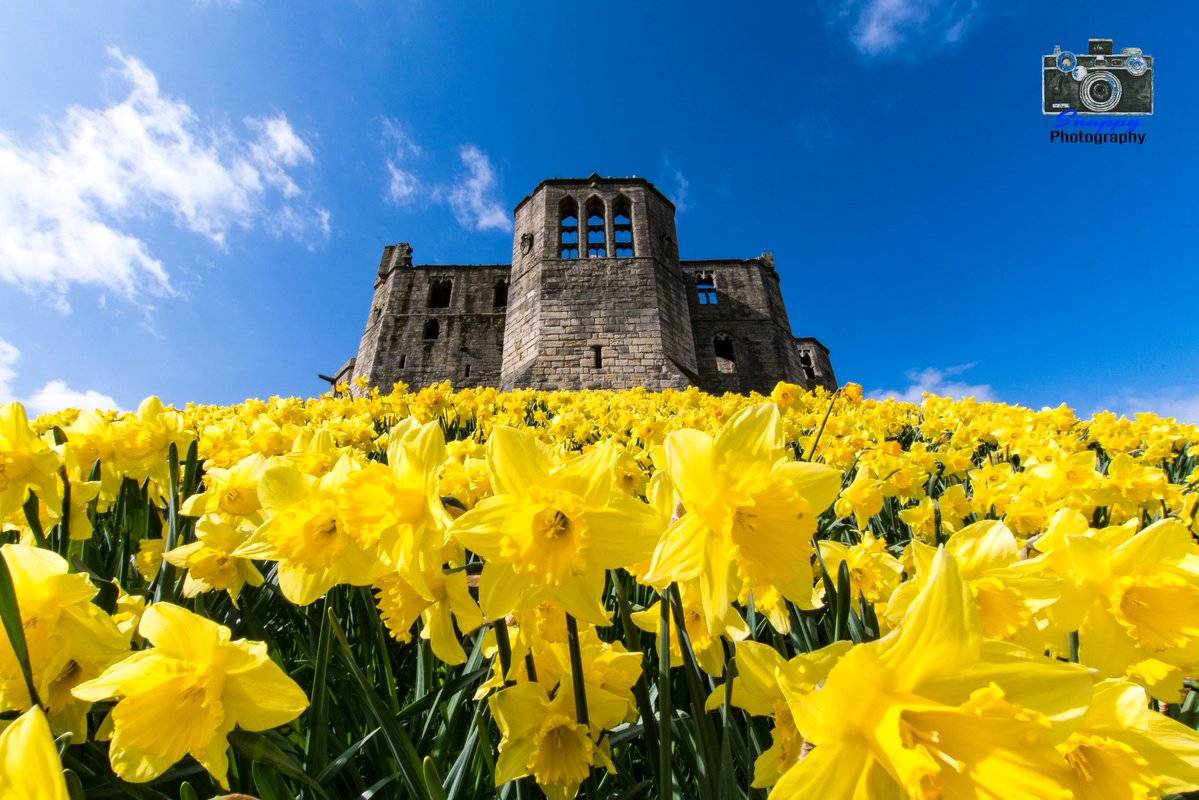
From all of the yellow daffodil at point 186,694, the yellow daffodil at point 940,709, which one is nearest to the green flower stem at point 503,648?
the yellow daffodil at point 186,694

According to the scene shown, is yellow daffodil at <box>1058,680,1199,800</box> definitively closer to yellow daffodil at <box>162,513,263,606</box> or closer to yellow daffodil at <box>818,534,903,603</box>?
yellow daffodil at <box>818,534,903,603</box>

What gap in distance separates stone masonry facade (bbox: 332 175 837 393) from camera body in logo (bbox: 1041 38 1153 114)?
36.8ft

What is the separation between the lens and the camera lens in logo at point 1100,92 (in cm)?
1332

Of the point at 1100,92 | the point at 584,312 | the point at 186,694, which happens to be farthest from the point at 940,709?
the point at 1100,92

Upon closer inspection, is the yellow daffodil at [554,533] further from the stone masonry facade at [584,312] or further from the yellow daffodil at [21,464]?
the stone masonry facade at [584,312]

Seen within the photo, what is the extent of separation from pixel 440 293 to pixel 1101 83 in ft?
77.0

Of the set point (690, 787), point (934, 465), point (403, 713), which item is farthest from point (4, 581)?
point (934, 465)

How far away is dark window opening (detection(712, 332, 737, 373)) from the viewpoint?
24.5 meters

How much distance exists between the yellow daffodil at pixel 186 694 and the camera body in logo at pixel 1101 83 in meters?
18.7

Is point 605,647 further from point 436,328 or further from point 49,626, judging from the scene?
point 436,328

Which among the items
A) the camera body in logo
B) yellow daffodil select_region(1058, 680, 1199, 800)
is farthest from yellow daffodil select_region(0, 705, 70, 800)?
the camera body in logo

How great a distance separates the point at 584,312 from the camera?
17031mm

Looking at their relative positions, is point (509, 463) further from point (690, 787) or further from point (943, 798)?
point (690, 787)

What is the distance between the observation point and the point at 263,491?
89 cm
